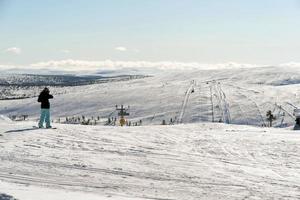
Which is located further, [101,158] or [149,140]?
[149,140]

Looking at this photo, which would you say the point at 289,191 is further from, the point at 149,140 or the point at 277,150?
the point at 149,140

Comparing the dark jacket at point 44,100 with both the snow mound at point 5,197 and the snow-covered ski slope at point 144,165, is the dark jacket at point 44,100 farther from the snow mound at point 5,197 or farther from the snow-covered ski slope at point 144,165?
the snow mound at point 5,197

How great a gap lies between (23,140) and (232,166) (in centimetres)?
768

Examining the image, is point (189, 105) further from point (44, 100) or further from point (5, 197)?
point (5, 197)

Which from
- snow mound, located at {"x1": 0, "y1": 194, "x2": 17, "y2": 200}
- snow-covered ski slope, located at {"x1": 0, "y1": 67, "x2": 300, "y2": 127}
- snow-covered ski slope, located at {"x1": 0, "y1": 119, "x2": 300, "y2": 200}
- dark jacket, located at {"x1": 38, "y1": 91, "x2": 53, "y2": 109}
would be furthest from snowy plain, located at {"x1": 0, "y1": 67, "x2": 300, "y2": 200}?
snow-covered ski slope, located at {"x1": 0, "y1": 67, "x2": 300, "y2": 127}

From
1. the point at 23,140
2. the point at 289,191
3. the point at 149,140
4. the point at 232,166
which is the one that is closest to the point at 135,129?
the point at 149,140

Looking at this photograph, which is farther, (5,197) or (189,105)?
(189,105)

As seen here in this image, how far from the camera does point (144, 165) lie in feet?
47.8

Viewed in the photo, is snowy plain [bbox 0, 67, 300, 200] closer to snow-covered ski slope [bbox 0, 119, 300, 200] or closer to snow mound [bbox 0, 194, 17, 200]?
snow-covered ski slope [bbox 0, 119, 300, 200]

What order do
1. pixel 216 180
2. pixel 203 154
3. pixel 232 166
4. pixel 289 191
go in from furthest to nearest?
pixel 203 154 < pixel 232 166 < pixel 216 180 < pixel 289 191

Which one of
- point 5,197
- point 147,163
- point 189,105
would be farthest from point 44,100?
point 189,105

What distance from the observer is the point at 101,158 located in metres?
15.2

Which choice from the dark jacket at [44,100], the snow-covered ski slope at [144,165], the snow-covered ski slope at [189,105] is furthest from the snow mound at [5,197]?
the snow-covered ski slope at [189,105]

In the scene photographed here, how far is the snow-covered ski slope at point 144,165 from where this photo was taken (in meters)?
11.9
